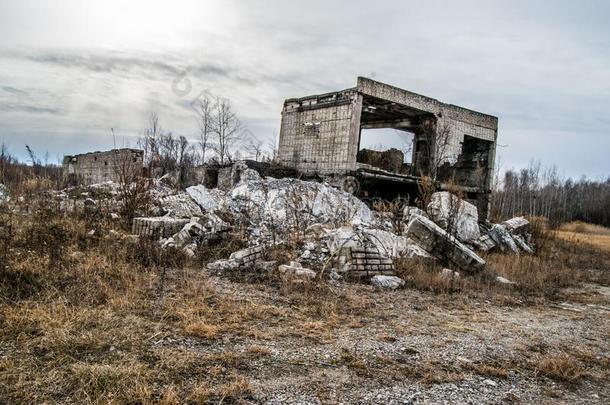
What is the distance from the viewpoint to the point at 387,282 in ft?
22.8

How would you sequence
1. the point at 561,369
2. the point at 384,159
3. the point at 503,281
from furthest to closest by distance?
the point at 384,159 → the point at 503,281 → the point at 561,369

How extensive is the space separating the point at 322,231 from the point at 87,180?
15720 mm

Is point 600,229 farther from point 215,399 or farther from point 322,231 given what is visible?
point 215,399

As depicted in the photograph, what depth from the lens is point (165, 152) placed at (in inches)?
920

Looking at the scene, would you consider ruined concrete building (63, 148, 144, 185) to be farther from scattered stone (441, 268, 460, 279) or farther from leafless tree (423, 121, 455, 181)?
scattered stone (441, 268, 460, 279)

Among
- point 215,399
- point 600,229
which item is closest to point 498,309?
point 215,399

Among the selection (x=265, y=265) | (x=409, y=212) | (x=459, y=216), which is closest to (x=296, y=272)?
(x=265, y=265)

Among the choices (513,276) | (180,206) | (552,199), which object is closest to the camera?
(513,276)

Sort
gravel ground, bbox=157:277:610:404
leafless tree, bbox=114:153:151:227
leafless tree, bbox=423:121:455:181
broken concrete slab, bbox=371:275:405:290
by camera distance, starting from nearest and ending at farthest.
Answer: gravel ground, bbox=157:277:610:404, broken concrete slab, bbox=371:275:405:290, leafless tree, bbox=114:153:151:227, leafless tree, bbox=423:121:455:181

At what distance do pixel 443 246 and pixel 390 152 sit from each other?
8410 millimetres

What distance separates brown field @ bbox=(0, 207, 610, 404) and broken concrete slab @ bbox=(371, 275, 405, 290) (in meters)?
0.18

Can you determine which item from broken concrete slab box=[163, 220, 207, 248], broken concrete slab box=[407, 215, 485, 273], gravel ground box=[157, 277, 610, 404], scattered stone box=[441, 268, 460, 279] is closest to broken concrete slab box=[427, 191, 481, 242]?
broken concrete slab box=[407, 215, 485, 273]

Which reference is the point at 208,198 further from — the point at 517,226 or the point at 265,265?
the point at 517,226

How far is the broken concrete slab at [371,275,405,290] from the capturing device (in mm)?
6875
